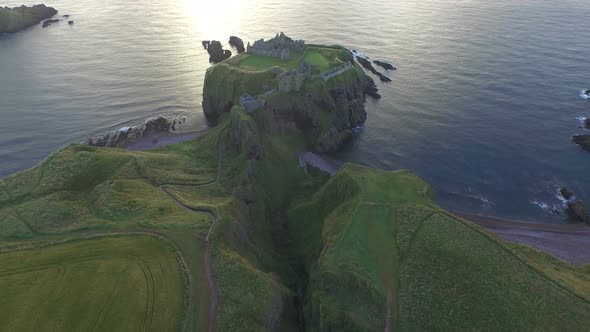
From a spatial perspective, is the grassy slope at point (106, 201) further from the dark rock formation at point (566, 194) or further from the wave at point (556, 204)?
the dark rock formation at point (566, 194)

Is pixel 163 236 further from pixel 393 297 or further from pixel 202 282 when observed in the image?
pixel 393 297

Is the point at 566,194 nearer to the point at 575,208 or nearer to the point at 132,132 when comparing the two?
the point at 575,208

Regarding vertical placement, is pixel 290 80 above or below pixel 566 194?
above

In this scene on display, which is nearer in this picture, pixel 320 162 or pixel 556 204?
pixel 556 204

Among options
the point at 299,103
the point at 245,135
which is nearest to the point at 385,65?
the point at 299,103

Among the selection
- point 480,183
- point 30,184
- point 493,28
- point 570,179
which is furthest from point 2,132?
point 493,28

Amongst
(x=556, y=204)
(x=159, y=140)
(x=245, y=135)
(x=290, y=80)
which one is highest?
(x=290, y=80)

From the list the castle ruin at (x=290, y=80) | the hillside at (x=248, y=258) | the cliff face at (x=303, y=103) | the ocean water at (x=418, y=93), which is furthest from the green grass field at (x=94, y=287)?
the castle ruin at (x=290, y=80)
